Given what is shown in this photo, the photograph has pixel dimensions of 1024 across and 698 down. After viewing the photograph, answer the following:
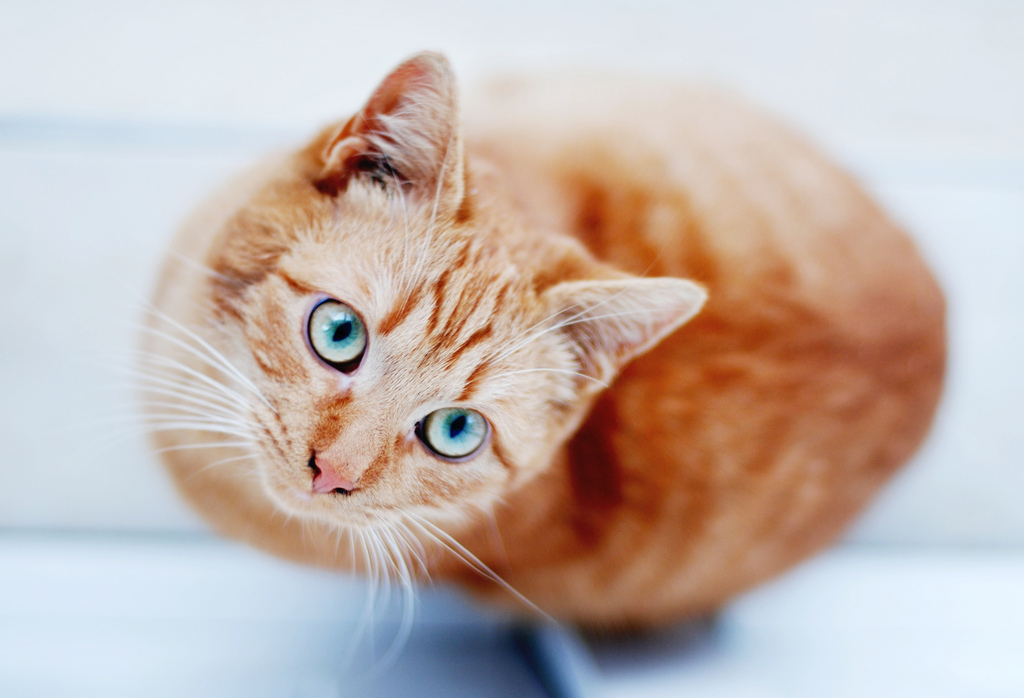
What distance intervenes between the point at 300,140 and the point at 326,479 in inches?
37.8

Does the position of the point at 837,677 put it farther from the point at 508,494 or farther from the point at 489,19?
the point at 489,19

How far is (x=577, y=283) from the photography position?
3.48 ft

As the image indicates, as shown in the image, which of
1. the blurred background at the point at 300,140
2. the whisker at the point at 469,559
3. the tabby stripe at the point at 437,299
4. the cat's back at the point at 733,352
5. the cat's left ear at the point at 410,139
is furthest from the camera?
the blurred background at the point at 300,140

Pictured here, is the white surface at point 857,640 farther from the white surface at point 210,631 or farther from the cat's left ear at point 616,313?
the cat's left ear at point 616,313

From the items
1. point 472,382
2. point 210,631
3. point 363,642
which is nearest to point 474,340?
point 472,382

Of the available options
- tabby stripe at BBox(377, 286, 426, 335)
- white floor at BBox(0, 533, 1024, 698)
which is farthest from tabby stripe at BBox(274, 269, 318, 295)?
white floor at BBox(0, 533, 1024, 698)

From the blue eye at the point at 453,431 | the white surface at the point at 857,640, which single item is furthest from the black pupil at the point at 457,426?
the white surface at the point at 857,640

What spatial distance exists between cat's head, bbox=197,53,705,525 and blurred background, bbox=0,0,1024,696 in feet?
1.93

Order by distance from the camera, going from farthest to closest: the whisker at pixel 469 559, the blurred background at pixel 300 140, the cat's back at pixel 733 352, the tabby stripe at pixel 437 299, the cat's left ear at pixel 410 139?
the blurred background at pixel 300 140
the cat's back at pixel 733 352
the whisker at pixel 469 559
the tabby stripe at pixel 437 299
the cat's left ear at pixel 410 139

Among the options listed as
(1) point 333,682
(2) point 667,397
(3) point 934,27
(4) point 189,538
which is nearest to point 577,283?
(2) point 667,397

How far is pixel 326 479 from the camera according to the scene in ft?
3.45

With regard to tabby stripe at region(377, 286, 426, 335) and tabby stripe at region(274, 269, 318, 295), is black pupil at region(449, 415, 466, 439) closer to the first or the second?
tabby stripe at region(377, 286, 426, 335)

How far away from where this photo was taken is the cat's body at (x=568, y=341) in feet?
3.46

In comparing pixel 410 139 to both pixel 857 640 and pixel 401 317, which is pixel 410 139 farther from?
pixel 857 640
